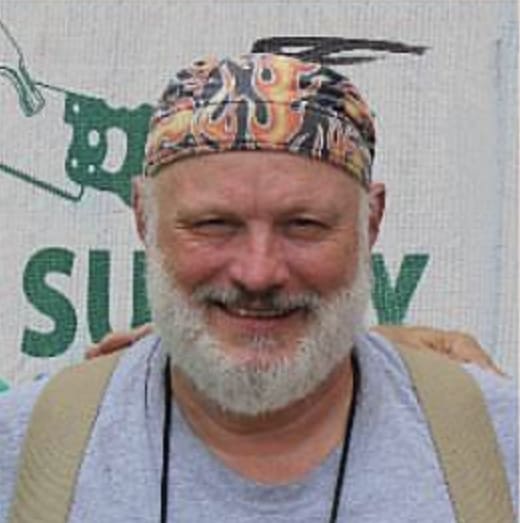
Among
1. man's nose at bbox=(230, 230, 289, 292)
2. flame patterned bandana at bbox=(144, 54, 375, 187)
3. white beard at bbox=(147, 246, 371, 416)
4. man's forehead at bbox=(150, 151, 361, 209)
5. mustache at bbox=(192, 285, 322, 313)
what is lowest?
white beard at bbox=(147, 246, 371, 416)

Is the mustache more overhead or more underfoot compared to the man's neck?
more overhead

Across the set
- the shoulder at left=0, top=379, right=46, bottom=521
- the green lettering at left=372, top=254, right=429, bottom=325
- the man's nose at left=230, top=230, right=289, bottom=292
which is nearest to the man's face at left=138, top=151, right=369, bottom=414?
the man's nose at left=230, top=230, right=289, bottom=292

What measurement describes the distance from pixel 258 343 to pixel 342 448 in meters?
0.10

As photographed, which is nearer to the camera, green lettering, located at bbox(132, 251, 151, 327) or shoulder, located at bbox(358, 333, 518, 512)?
shoulder, located at bbox(358, 333, 518, 512)

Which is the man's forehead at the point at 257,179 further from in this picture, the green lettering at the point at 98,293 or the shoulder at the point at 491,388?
the green lettering at the point at 98,293

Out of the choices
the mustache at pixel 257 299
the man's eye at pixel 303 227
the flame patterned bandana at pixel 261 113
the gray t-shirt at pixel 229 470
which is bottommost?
the gray t-shirt at pixel 229 470

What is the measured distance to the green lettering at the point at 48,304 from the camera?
1.57 metres

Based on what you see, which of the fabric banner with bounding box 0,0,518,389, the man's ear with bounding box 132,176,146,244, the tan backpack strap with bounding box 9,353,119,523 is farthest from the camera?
the fabric banner with bounding box 0,0,518,389

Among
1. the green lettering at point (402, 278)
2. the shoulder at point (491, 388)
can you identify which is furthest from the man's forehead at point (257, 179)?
the green lettering at point (402, 278)

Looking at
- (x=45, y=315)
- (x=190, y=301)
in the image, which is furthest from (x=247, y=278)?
(x=45, y=315)

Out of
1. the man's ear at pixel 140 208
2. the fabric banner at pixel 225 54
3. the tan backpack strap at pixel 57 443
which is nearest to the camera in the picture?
the tan backpack strap at pixel 57 443

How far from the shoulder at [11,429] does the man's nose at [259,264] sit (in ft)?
0.60

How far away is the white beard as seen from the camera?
3.48 feet

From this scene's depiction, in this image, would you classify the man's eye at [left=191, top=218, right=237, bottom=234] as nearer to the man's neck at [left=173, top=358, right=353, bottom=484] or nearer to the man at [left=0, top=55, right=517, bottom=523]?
the man at [left=0, top=55, right=517, bottom=523]
